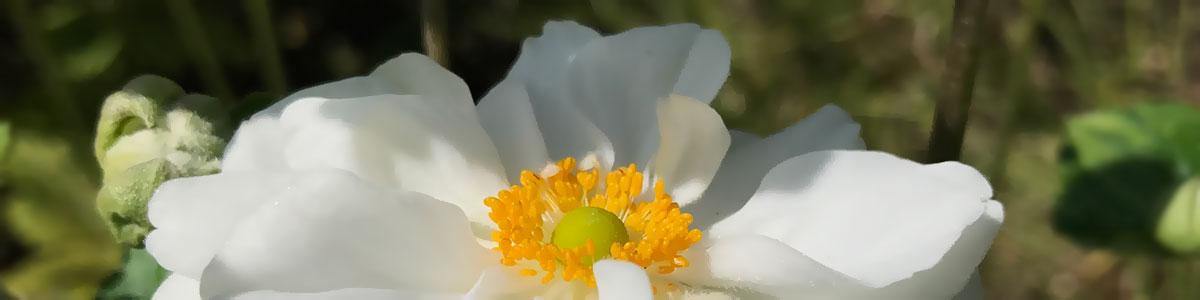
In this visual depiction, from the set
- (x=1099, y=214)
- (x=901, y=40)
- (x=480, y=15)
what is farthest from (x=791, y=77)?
(x=1099, y=214)

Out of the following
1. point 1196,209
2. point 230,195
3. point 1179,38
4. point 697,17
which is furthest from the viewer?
point 1179,38

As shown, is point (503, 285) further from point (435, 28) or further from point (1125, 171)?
point (1125, 171)

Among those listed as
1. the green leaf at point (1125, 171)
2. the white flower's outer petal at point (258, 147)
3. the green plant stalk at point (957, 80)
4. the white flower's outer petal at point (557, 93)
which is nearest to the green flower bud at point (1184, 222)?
the green leaf at point (1125, 171)

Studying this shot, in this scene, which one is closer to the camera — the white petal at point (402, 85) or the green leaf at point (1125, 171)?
the white petal at point (402, 85)

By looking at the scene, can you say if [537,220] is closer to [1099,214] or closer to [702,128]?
[702,128]

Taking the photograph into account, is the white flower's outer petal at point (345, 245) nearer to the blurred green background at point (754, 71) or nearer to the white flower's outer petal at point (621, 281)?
the white flower's outer petal at point (621, 281)

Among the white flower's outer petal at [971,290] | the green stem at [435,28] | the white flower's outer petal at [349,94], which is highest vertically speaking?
the green stem at [435,28]

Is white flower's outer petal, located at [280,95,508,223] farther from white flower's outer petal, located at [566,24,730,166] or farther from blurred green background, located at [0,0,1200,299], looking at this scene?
blurred green background, located at [0,0,1200,299]
